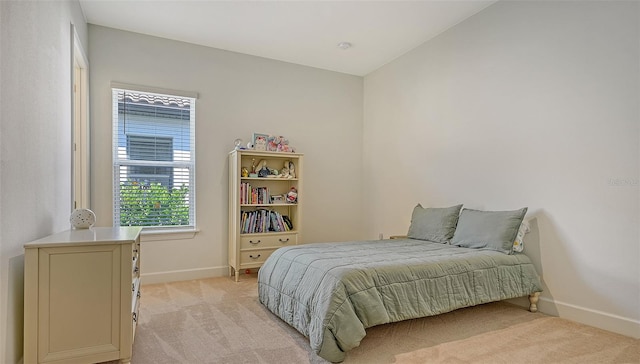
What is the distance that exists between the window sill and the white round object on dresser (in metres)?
1.52

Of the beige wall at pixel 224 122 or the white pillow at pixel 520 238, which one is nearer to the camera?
the white pillow at pixel 520 238

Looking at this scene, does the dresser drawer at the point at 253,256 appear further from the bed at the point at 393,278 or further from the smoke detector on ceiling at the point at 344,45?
the smoke detector on ceiling at the point at 344,45

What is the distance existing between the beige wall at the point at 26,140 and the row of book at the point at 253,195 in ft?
5.93

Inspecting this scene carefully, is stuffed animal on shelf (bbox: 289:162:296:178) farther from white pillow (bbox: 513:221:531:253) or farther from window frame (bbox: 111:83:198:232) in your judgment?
white pillow (bbox: 513:221:531:253)

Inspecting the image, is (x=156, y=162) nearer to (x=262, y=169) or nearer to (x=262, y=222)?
(x=262, y=169)

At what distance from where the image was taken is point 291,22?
11.9 feet

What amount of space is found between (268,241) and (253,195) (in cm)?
56

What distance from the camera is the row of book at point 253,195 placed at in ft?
13.4

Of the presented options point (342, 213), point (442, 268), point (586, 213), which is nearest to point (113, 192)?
point (342, 213)

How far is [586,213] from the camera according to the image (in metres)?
2.70

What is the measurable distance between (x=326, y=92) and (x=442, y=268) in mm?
3152

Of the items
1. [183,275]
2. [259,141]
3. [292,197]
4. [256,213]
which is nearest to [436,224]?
[292,197]

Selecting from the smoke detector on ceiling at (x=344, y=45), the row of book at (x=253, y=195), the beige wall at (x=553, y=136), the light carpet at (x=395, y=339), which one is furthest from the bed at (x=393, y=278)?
the smoke detector on ceiling at (x=344, y=45)

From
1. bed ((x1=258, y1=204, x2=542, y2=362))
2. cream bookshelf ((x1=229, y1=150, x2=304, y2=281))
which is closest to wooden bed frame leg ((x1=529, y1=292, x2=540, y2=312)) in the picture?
bed ((x1=258, y1=204, x2=542, y2=362))
